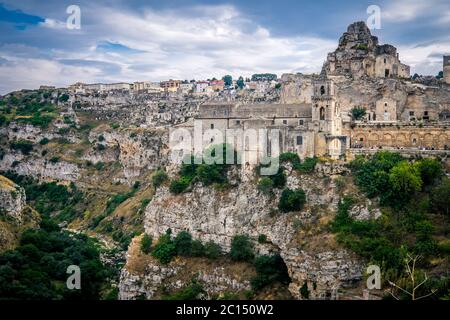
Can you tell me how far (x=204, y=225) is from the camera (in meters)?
41.1

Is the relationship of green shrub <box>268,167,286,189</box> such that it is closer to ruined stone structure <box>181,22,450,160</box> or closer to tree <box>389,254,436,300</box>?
ruined stone structure <box>181,22,450,160</box>

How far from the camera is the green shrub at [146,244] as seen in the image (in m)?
42.0

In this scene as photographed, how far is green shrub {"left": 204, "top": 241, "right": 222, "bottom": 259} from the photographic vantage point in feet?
129

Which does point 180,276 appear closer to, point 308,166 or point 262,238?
point 262,238

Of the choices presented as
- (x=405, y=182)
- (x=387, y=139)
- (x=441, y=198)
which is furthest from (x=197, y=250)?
(x=441, y=198)

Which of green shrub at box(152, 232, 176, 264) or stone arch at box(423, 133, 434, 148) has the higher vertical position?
stone arch at box(423, 133, 434, 148)

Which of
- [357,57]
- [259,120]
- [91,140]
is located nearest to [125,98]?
[91,140]

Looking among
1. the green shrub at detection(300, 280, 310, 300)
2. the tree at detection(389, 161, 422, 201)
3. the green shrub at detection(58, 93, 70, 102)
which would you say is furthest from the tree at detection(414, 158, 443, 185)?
the green shrub at detection(58, 93, 70, 102)

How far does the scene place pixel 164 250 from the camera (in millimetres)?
40344

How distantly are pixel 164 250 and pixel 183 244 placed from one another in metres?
1.45

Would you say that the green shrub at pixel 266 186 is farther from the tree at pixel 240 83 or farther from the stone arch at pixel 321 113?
the tree at pixel 240 83

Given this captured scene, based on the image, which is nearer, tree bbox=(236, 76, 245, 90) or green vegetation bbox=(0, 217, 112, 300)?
green vegetation bbox=(0, 217, 112, 300)

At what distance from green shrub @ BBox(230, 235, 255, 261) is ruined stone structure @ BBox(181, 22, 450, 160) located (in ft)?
19.6
